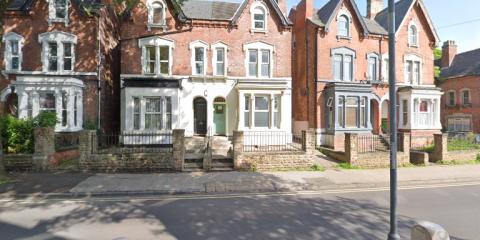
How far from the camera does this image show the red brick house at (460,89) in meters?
27.9

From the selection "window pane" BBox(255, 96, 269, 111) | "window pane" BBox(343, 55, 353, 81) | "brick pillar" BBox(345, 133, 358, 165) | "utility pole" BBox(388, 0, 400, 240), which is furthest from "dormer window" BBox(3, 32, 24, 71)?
"window pane" BBox(343, 55, 353, 81)

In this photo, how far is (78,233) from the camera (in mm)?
5406

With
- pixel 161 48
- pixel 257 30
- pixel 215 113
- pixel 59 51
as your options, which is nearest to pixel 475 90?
pixel 257 30

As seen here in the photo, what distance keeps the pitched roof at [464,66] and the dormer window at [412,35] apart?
11933mm

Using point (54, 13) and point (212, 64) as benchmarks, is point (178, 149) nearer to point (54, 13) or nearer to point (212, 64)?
point (212, 64)

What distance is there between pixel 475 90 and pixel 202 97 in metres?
29.7

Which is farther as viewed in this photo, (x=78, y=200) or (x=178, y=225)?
(x=78, y=200)

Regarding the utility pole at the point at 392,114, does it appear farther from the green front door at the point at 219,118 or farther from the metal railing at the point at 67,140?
the green front door at the point at 219,118

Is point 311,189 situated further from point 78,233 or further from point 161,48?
point 161,48

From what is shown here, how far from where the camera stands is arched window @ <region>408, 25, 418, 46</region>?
21.8 m

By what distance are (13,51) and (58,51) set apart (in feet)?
9.59

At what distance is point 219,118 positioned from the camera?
1853 centimetres

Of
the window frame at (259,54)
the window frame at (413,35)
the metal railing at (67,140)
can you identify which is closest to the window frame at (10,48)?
the metal railing at (67,140)

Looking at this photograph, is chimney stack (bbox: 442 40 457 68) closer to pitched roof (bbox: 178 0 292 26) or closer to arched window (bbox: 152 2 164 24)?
pitched roof (bbox: 178 0 292 26)
